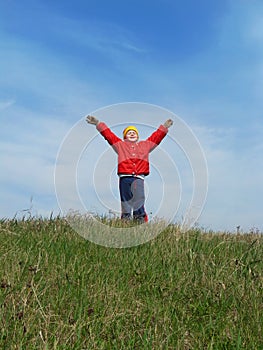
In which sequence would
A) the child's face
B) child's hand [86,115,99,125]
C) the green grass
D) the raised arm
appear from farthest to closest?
the child's face → the raised arm → child's hand [86,115,99,125] → the green grass

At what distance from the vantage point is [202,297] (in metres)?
4.36

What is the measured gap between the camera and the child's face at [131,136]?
1057 cm

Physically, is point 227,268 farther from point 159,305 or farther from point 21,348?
point 21,348

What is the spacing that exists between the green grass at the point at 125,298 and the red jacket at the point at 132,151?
4.38 m

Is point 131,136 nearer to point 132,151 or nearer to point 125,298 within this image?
point 132,151

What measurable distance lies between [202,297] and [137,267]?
926 millimetres

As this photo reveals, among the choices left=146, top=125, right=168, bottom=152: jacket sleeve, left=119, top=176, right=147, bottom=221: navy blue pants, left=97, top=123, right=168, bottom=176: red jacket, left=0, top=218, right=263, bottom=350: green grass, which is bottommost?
left=0, top=218, right=263, bottom=350: green grass

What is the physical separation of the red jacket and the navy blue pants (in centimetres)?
16

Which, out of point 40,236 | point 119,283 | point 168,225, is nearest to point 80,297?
point 119,283

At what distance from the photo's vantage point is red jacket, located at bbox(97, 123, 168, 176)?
409 inches

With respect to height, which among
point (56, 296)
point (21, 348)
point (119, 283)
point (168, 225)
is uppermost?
point (168, 225)

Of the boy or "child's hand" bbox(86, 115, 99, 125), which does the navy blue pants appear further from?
"child's hand" bbox(86, 115, 99, 125)

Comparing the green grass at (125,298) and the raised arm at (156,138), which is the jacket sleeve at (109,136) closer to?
the raised arm at (156,138)

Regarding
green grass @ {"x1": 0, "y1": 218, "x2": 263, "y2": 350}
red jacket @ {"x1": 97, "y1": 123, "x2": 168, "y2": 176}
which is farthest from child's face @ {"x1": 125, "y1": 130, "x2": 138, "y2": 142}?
green grass @ {"x1": 0, "y1": 218, "x2": 263, "y2": 350}
